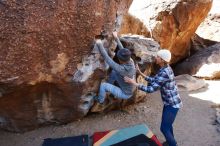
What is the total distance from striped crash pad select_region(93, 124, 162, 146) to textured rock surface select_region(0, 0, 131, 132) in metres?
0.75

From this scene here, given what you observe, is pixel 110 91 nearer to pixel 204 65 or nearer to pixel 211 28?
pixel 204 65

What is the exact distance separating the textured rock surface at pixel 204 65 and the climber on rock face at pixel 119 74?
12.1ft

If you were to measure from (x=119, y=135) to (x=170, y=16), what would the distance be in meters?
4.58

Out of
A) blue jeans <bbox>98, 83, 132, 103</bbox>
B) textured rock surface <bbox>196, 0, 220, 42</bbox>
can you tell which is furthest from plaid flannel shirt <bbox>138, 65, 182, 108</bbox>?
textured rock surface <bbox>196, 0, 220, 42</bbox>

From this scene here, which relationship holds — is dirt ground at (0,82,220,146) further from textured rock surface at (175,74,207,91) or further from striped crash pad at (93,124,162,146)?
textured rock surface at (175,74,207,91)

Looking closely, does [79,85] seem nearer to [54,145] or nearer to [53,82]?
[53,82]

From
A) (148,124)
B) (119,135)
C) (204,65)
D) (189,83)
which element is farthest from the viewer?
(204,65)

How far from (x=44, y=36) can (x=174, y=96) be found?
206 centimetres

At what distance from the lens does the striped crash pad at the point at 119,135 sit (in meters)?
5.73

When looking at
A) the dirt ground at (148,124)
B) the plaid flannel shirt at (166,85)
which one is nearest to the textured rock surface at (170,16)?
the dirt ground at (148,124)

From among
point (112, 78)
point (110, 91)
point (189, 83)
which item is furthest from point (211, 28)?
point (110, 91)

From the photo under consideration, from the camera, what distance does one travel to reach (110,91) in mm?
6145

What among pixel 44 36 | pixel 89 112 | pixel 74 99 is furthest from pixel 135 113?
pixel 44 36

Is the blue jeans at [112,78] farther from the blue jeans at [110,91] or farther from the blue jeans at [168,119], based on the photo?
the blue jeans at [168,119]
